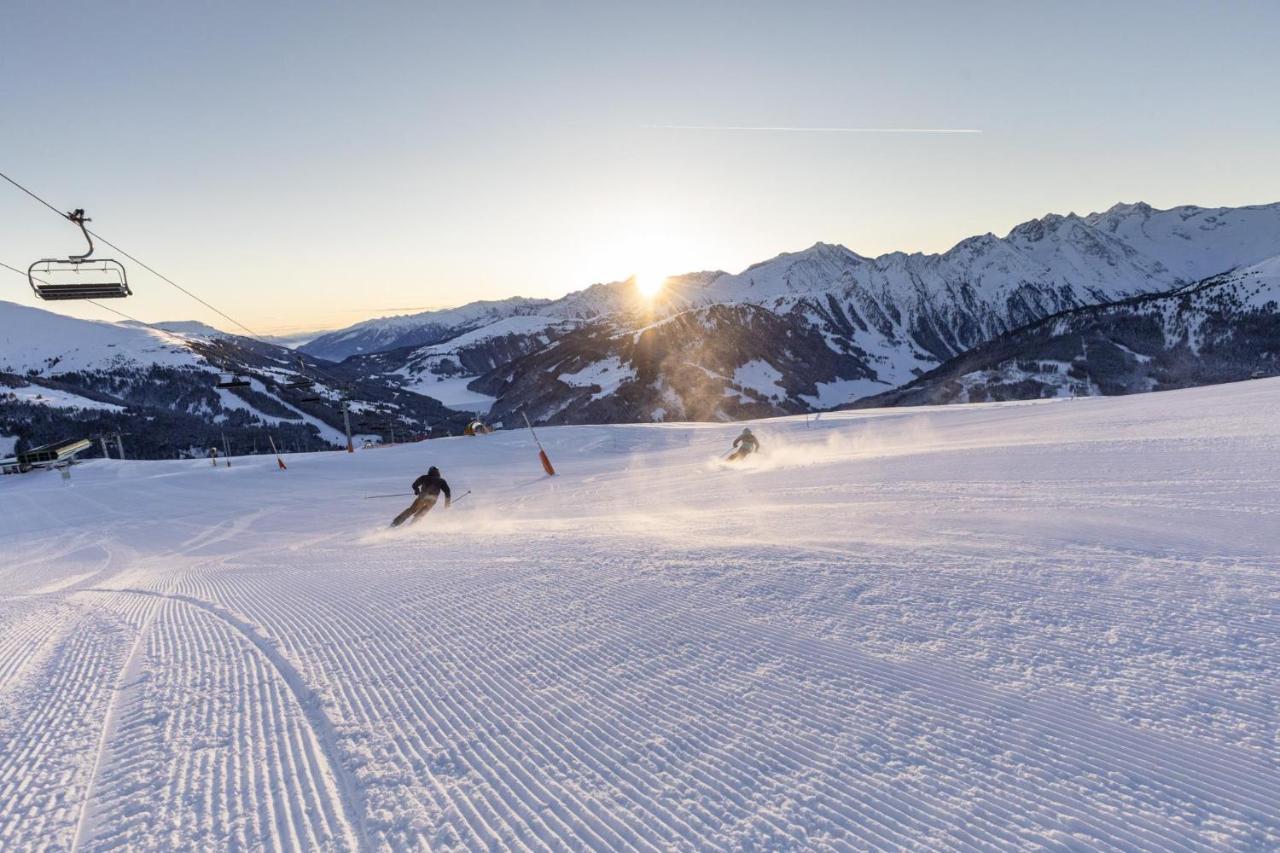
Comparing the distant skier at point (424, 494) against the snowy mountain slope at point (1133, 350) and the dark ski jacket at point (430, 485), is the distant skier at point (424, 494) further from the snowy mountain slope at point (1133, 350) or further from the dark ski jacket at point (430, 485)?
the snowy mountain slope at point (1133, 350)

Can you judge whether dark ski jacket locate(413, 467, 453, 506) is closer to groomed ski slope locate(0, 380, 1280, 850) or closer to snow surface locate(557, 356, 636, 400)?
groomed ski slope locate(0, 380, 1280, 850)

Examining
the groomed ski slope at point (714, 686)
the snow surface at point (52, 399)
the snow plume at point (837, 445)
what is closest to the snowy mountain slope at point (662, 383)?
the snow surface at point (52, 399)

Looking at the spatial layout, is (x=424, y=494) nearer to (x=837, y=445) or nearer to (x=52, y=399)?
(x=837, y=445)

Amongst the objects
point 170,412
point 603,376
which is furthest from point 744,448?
point 170,412

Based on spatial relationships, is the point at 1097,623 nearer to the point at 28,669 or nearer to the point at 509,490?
the point at 28,669

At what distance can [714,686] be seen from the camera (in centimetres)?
430

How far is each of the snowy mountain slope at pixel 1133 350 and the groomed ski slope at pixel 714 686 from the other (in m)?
162

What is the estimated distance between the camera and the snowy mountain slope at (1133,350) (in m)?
152

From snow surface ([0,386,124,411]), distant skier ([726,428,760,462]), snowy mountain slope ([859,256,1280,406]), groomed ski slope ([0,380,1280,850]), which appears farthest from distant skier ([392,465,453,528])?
snow surface ([0,386,124,411])

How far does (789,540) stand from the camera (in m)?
8.24

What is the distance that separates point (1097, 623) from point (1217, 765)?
1.71 metres

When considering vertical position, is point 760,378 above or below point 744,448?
below

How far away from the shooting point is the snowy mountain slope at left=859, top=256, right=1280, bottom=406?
152125 millimetres

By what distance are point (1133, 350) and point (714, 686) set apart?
669 ft
